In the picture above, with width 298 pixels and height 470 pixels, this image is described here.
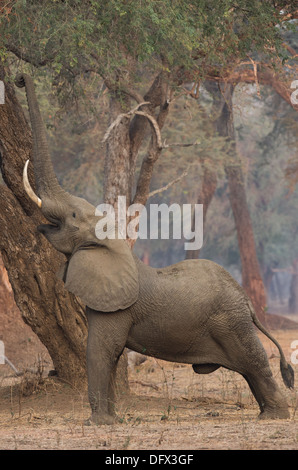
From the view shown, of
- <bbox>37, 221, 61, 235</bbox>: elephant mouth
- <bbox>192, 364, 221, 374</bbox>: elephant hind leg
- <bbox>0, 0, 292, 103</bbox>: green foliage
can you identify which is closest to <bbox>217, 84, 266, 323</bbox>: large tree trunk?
<bbox>0, 0, 292, 103</bbox>: green foliage

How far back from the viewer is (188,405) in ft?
31.7

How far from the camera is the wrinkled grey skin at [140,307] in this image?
25.0ft

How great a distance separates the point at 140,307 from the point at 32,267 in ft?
7.93

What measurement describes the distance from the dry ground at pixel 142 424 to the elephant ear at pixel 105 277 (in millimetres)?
1125

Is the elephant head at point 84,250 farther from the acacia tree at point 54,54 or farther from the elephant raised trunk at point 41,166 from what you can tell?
the acacia tree at point 54,54

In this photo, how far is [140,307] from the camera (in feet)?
25.4

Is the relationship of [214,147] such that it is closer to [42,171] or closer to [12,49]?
[12,49]

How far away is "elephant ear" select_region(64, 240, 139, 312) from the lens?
298 inches

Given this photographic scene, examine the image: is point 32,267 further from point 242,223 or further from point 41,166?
point 242,223

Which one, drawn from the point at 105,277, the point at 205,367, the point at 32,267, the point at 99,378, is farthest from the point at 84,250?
the point at 32,267

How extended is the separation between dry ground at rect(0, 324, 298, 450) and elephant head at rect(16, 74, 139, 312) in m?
1.19

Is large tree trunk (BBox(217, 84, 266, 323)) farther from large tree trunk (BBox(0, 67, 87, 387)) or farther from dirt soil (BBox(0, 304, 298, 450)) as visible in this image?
large tree trunk (BBox(0, 67, 87, 387))

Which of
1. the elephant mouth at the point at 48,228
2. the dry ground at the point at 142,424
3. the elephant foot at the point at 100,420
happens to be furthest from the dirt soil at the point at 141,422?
the elephant mouth at the point at 48,228

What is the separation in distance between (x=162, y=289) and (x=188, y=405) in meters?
2.43
